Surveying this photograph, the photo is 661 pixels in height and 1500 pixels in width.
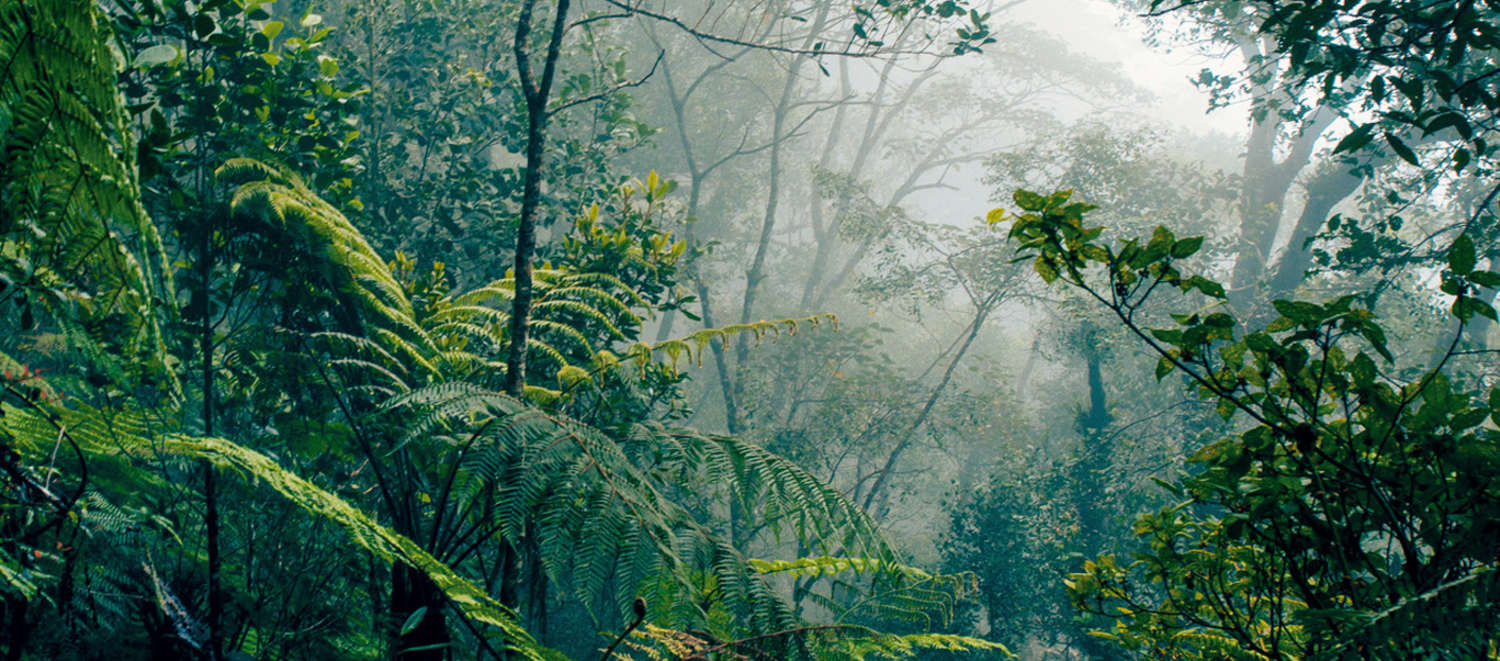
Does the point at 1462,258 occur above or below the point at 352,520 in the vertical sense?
above

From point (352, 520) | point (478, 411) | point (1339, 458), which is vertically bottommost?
point (352, 520)

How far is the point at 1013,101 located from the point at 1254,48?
13.9ft

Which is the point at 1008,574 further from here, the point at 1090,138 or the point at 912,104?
the point at 912,104

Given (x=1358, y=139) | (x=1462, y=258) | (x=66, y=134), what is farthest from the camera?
(x=1358, y=139)

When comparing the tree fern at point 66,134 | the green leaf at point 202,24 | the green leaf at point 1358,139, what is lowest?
the tree fern at point 66,134

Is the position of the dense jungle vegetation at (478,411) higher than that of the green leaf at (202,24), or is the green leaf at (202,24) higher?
the green leaf at (202,24)

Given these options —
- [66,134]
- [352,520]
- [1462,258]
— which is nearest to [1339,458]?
[1462,258]

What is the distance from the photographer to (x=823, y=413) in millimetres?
10266

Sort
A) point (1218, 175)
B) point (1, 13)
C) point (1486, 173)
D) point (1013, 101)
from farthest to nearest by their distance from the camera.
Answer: point (1013, 101) < point (1218, 175) < point (1486, 173) < point (1, 13)

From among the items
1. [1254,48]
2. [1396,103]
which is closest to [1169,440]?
[1396,103]

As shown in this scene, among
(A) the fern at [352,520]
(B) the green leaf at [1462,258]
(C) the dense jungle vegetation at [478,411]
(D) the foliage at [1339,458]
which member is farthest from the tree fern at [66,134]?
(B) the green leaf at [1462,258]

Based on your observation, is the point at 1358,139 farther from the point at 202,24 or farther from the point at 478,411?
the point at 202,24

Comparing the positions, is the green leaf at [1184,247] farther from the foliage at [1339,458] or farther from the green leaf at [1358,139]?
the green leaf at [1358,139]

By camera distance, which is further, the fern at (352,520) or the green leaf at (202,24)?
the green leaf at (202,24)
